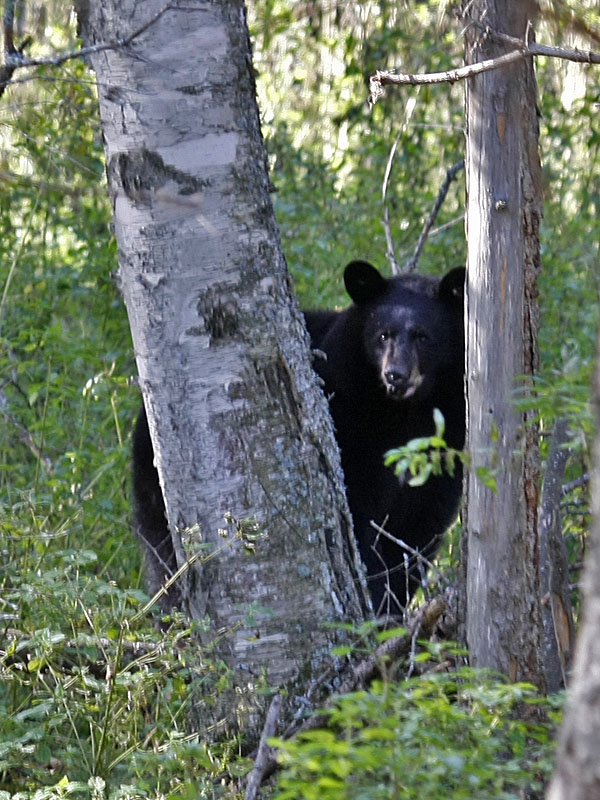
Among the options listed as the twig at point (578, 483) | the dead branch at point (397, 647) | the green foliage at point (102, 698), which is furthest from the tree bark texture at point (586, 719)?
the twig at point (578, 483)

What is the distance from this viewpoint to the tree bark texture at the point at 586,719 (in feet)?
4.43

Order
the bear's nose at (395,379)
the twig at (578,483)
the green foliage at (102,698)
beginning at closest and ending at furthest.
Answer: the green foliage at (102,698), the twig at (578,483), the bear's nose at (395,379)

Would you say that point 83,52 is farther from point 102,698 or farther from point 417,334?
point 417,334

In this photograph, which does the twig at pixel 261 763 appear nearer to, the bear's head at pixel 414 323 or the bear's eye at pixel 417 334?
the bear's head at pixel 414 323

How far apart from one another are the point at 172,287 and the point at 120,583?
187 centimetres

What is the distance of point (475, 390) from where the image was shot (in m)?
2.85

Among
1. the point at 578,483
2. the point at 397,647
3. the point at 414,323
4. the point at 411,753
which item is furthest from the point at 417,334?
the point at 411,753

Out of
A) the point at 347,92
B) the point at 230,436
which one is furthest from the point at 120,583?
the point at 347,92

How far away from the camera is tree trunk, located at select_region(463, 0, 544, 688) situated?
277 cm

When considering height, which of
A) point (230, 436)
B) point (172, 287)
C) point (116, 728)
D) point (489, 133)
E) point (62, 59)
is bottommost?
point (116, 728)

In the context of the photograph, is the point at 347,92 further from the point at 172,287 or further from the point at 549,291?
the point at 172,287

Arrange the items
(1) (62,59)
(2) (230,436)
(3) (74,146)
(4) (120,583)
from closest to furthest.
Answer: (1) (62,59), (2) (230,436), (4) (120,583), (3) (74,146)

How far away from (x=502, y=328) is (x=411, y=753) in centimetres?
127

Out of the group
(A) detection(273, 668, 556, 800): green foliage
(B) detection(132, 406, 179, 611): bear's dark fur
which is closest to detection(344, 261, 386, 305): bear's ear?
(B) detection(132, 406, 179, 611): bear's dark fur
